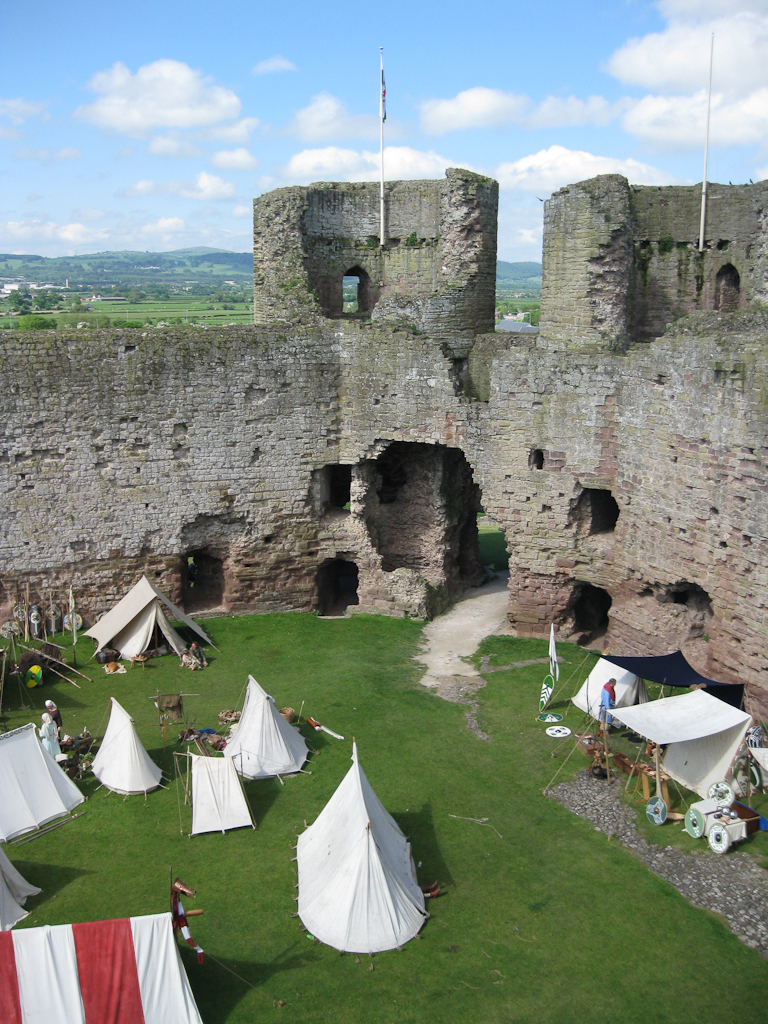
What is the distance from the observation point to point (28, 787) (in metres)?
13.7

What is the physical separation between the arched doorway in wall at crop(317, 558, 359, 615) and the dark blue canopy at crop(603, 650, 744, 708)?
8806 mm

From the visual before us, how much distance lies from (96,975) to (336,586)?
15.1 meters

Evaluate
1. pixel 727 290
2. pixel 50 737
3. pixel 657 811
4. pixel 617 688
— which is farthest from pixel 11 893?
pixel 727 290

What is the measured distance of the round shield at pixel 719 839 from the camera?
1264 centimetres

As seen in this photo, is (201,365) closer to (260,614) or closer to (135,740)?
(260,614)

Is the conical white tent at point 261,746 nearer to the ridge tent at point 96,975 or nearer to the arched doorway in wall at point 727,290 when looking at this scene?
the ridge tent at point 96,975

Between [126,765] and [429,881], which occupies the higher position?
[126,765]

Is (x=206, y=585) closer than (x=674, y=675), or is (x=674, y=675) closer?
(x=674, y=675)

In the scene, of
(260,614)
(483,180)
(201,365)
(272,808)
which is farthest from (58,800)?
(483,180)

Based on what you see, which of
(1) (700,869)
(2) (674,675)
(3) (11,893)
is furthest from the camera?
(2) (674,675)

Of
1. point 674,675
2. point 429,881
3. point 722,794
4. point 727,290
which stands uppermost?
point 727,290

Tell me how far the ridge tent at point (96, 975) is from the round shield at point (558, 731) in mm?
8093

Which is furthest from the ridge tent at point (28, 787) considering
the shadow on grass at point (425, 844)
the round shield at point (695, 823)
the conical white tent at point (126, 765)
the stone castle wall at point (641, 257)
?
the stone castle wall at point (641, 257)

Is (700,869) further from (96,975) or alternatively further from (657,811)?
(96,975)
